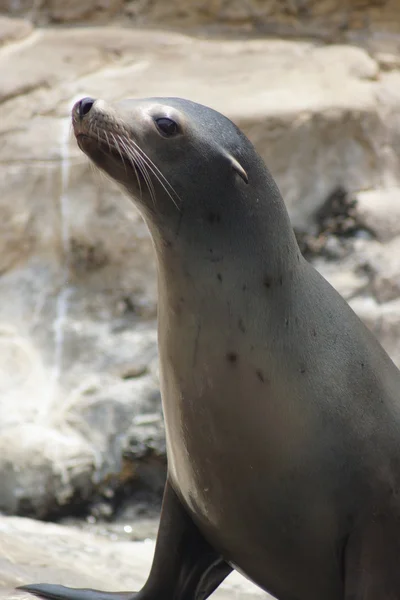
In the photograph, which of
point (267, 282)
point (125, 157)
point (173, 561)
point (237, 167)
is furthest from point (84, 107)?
point (173, 561)

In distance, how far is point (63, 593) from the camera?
3.37 metres

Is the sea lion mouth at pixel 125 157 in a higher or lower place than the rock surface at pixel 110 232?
higher

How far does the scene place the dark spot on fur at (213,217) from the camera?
314 cm

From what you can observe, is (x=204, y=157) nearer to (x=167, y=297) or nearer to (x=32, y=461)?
(x=167, y=297)

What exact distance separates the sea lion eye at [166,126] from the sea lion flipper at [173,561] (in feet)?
3.98

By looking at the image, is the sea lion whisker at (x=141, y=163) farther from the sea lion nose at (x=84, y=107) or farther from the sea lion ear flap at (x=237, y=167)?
the sea lion ear flap at (x=237, y=167)

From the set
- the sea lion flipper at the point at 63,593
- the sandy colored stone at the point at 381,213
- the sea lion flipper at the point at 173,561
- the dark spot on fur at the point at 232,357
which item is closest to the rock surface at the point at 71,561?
the sea lion flipper at the point at 63,593

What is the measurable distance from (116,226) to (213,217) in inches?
144

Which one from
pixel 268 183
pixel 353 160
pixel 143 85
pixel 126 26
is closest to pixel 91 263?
pixel 143 85

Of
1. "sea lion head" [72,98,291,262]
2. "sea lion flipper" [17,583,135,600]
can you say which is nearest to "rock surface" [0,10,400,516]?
"sea lion flipper" [17,583,135,600]

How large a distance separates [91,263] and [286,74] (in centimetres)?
209

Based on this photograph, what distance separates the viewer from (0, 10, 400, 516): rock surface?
614 centimetres

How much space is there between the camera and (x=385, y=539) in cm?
316

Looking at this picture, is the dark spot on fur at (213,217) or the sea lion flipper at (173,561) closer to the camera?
the dark spot on fur at (213,217)
